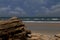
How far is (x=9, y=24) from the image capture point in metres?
7.88

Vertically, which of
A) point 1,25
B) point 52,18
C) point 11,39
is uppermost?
point 52,18

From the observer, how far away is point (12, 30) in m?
7.86

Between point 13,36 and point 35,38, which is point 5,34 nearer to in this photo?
Answer: point 13,36

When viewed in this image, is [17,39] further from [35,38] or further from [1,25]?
[35,38]

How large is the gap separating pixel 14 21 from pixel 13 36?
601 millimetres

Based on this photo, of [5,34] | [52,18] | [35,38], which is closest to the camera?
[5,34]

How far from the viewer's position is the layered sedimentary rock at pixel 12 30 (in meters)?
7.80

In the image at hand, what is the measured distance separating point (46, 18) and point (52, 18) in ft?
3.61

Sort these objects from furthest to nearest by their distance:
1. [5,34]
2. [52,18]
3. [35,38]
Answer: [52,18], [35,38], [5,34]

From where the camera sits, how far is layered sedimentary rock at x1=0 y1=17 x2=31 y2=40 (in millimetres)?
7797

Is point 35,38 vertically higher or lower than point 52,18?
lower

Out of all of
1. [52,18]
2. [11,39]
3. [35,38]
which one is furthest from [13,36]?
[52,18]

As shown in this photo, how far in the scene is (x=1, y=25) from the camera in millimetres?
7840

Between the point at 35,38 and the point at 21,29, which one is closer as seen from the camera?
the point at 21,29
